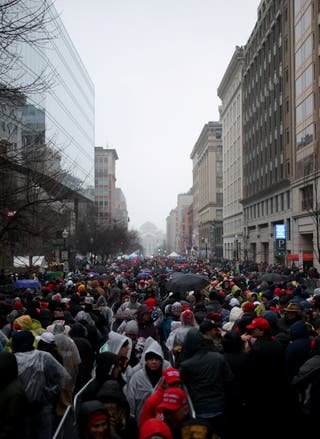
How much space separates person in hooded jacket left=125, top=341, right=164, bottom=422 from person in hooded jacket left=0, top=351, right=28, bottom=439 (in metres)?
1.15

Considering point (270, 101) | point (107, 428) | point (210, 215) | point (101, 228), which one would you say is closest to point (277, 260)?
point (270, 101)

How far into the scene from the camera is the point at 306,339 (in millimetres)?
7848

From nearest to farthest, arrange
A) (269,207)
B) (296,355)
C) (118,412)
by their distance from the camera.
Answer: (118,412)
(296,355)
(269,207)

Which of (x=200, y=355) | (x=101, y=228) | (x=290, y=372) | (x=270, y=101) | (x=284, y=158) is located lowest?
(x=290, y=372)

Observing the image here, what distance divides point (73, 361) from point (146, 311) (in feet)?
8.34

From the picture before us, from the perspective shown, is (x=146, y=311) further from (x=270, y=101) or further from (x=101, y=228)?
(x=101, y=228)

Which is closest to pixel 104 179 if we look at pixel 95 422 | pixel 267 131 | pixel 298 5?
pixel 267 131

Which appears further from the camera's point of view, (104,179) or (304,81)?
(104,179)

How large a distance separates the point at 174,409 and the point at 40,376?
2.15 metres

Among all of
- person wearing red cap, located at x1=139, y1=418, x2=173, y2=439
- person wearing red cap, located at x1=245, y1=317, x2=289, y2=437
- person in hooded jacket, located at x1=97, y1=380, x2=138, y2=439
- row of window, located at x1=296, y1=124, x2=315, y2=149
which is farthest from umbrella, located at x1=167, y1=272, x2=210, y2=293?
row of window, located at x1=296, y1=124, x2=315, y2=149

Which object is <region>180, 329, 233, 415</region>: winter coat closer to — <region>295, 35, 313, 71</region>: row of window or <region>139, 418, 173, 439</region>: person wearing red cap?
<region>139, 418, 173, 439</region>: person wearing red cap

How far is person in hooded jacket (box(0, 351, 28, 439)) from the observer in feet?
17.2

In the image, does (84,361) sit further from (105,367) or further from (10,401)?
(10,401)

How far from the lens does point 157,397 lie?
17.3ft
